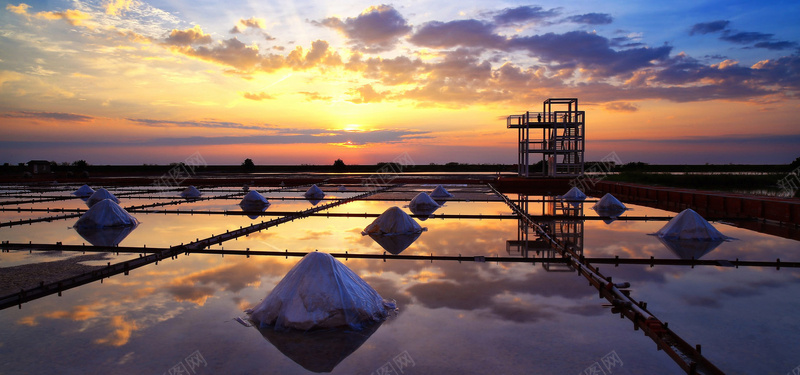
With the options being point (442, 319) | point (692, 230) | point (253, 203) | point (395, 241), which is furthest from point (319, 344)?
point (253, 203)

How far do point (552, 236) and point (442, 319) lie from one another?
859 centimetres

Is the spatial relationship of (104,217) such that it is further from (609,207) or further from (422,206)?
(609,207)

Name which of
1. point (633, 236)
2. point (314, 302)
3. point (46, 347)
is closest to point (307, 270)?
point (314, 302)

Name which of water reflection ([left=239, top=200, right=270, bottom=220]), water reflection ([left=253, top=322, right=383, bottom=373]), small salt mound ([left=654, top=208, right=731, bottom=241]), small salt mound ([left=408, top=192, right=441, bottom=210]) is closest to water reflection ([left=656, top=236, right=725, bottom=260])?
small salt mound ([left=654, top=208, right=731, bottom=241])

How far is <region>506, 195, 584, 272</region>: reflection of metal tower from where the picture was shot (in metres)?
12.1

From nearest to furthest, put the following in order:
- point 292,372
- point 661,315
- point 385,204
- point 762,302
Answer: point 292,372, point 661,315, point 762,302, point 385,204

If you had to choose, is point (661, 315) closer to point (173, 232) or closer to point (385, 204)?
point (173, 232)

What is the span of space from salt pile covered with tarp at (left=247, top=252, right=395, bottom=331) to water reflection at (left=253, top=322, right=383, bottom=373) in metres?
0.11

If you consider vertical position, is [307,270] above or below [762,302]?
above

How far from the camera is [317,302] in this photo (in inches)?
262

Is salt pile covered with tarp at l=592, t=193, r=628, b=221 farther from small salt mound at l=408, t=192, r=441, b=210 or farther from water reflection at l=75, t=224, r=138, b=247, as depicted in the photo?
water reflection at l=75, t=224, r=138, b=247

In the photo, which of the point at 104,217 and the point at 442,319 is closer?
the point at 442,319

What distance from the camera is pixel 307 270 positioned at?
6.91 metres

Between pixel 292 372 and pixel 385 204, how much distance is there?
20345 millimetres
